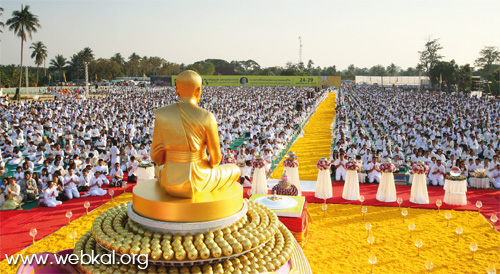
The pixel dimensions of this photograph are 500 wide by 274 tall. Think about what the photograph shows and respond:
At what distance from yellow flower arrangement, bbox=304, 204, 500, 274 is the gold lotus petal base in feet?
7.85

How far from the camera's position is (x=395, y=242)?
692 cm

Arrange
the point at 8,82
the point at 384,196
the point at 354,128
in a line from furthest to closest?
1. the point at 8,82
2. the point at 354,128
3. the point at 384,196

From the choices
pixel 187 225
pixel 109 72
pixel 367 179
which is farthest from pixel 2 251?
pixel 109 72

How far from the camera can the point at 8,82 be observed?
48500 mm

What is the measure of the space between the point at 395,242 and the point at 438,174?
184 inches

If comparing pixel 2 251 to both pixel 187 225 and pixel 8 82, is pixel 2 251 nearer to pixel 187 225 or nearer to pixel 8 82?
pixel 187 225

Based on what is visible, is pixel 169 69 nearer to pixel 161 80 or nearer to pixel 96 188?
pixel 161 80

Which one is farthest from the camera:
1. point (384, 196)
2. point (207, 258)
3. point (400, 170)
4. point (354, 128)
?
point (354, 128)

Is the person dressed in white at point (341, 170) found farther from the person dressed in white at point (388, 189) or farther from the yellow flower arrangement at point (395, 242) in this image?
the yellow flower arrangement at point (395, 242)

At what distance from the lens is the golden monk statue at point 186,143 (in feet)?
14.5

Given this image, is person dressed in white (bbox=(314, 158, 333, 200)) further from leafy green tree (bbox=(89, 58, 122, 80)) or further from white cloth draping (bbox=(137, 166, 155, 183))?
leafy green tree (bbox=(89, 58, 122, 80))

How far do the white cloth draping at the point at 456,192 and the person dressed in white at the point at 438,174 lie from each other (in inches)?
73.1

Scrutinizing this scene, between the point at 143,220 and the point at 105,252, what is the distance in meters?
0.60

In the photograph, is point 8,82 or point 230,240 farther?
point 8,82
